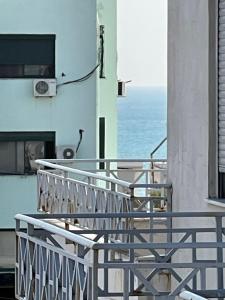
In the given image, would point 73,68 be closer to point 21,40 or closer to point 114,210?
point 21,40

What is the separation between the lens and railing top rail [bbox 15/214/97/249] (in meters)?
6.95

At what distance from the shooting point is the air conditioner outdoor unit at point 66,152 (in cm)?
2325

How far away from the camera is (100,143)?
24.2 m

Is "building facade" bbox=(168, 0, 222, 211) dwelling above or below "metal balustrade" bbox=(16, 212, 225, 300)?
above

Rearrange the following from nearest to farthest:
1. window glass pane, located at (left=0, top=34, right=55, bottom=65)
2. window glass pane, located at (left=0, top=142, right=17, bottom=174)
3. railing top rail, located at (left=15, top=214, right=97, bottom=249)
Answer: railing top rail, located at (left=15, top=214, right=97, bottom=249), window glass pane, located at (left=0, top=34, right=55, bottom=65), window glass pane, located at (left=0, top=142, right=17, bottom=174)

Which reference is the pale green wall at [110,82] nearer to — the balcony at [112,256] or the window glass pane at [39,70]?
the window glass pane at [39,70]

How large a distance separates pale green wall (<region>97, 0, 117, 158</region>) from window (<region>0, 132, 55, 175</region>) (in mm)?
1393

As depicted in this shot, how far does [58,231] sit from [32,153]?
Answer: 16565 mm

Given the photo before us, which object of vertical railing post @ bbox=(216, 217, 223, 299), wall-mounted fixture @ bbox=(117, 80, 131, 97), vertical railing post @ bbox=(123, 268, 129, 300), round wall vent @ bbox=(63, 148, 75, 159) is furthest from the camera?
wall-mounted fixture @ bbox=(117, 80, 131, 97)

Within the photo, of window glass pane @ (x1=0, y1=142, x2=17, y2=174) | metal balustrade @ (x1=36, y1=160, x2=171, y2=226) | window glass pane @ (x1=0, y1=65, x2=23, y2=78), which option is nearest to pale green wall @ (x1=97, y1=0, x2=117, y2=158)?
window glass pane @ (x1=0, y1=65, x2=23, y2=78)

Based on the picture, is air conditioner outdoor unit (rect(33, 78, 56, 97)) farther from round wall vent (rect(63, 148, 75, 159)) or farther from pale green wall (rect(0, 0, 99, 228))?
round wall vent (rect(63, 148, 75, 159))

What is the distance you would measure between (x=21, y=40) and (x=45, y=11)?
76 centimetres

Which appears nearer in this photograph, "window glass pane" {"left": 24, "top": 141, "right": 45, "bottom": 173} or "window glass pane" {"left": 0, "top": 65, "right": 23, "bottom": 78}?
"window glass pane" {"left": 0, "top": 65, "right": 23, "bottom": 78}

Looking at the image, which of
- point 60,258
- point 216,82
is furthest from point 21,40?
point 60,258
